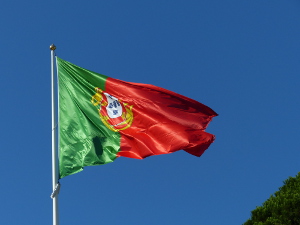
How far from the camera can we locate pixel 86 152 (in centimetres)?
1237

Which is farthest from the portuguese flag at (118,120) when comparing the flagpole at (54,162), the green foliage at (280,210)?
the green foliage at (280,210)

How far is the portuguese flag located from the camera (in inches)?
496

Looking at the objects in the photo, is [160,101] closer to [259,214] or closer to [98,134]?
[98,134]

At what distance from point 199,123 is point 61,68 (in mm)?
4446

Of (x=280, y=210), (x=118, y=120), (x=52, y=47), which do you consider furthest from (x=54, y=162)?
(x=280, y=210)

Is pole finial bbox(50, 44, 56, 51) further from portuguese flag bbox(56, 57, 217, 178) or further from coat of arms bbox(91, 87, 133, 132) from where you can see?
coat of arms bbox(91, 87, 133, 132)

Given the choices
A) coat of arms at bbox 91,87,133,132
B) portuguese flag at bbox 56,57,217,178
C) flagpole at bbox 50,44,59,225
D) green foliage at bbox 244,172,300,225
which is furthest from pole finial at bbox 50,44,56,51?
green foliage at bbox 244,172,300,225

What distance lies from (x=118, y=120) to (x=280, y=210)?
33.5 ft

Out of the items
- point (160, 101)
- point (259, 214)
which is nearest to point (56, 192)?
point (160, 101)

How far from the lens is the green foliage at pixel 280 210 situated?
1944 cm

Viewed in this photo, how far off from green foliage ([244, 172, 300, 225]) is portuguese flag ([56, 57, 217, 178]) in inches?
319

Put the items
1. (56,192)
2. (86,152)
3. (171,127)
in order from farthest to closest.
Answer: (171,127), (86,152), (56,192)

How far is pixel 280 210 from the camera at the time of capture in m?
20.0

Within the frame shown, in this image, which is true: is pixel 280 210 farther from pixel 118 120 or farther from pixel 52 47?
pixel 52 47
